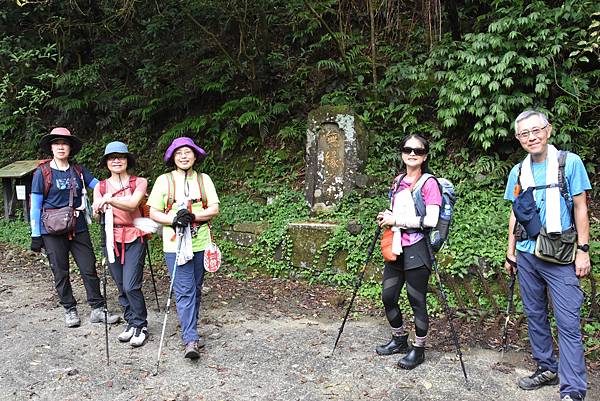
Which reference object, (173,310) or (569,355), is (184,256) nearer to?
(173,310)

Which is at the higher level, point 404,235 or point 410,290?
point 404,235

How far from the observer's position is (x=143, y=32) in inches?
381

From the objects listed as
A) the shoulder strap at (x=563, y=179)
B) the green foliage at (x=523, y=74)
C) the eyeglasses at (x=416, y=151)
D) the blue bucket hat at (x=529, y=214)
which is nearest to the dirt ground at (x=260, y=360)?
the blue bucket hat at (x=529, y=214)

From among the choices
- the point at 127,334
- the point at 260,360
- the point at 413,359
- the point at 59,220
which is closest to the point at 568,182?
the point at 413,359

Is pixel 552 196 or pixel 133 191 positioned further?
pixel 133 191

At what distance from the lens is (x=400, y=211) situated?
3617mm

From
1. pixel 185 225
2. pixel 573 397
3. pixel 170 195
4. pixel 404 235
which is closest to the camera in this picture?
pixel 573 397

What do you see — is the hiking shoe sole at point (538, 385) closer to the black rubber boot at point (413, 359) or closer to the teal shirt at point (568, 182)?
the black rubber boot at point (413, 359)

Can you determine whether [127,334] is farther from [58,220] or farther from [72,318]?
[58,220]

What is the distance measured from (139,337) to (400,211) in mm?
2733

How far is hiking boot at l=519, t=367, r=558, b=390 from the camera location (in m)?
3.38

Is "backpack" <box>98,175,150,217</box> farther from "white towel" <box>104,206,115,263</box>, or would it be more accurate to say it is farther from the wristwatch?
the wristwatch

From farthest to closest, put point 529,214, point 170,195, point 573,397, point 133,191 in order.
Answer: point 133,191, point 170,195, point 529,214, point 573,397

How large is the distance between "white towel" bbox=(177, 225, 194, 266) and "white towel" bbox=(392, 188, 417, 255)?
1.75 meters
